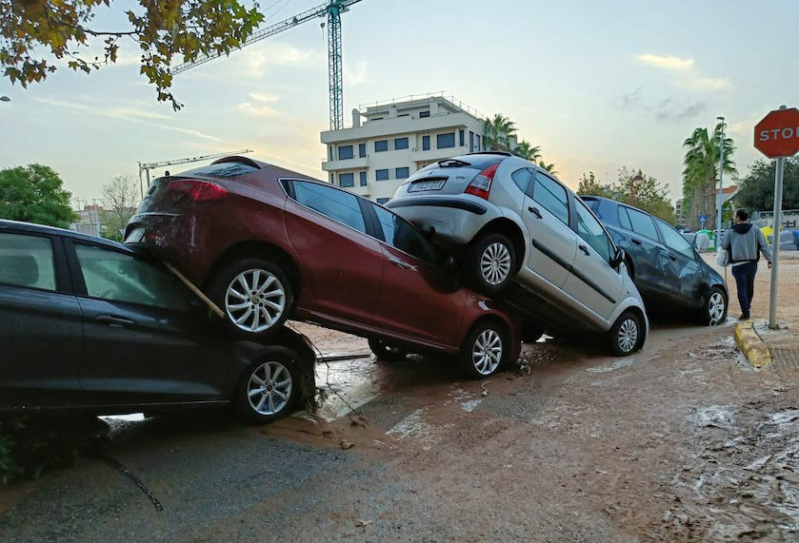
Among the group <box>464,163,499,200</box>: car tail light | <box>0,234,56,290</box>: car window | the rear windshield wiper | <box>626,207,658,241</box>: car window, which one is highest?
the rear windshield wiper

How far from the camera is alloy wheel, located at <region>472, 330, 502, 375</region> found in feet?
19.2

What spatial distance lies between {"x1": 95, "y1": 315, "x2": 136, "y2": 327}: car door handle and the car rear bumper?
2.95 metres

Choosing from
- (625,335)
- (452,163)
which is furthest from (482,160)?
(625,335)

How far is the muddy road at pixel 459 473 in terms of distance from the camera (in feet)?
9.41

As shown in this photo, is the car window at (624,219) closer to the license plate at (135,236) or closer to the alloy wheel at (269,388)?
the alloy wheel at (269,388)

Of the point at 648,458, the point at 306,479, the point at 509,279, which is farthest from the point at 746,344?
Answer: the point at 306,479

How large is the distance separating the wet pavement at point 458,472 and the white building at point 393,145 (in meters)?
48.4

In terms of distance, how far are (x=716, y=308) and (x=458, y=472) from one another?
297 inches

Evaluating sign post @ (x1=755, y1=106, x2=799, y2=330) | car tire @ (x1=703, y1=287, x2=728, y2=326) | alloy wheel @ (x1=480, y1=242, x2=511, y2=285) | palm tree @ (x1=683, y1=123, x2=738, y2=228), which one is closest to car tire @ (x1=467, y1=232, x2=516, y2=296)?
alloy wheel @ (x1=480, y1=242, x2=511, y2=285)

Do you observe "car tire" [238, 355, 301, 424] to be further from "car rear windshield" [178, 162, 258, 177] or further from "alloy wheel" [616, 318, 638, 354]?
"alloy wheel" [616, 318, 638, 354]

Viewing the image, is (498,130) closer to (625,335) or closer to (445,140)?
(445,140)

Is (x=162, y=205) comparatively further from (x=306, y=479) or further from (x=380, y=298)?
(x=306, y=479)

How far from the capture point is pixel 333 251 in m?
4.44

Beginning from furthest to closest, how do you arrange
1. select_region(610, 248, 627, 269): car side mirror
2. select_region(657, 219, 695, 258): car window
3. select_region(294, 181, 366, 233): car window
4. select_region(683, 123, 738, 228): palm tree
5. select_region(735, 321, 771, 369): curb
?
select_region(683, 123, 738, 228): palm tree < select_region(657, 219, 695, 258): car window < select_region(610, 248, 627, 269): car side mirror < select_region(735, 321, 771, 369): curb < select_region(294, 181, 366, 233): car window
